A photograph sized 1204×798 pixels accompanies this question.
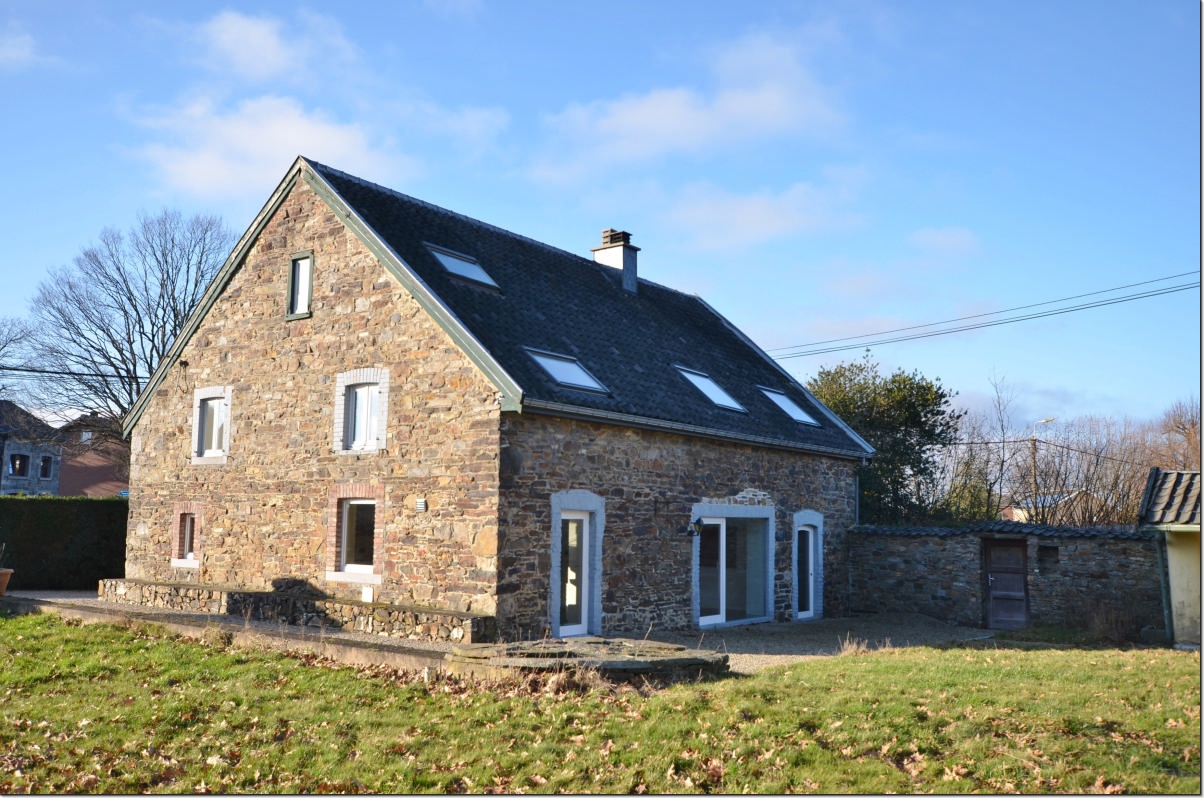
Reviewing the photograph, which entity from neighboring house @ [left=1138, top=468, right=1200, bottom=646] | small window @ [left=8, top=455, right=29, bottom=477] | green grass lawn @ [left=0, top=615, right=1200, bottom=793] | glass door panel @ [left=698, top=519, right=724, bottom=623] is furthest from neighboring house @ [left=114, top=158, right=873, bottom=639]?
small window @ [left=8, top=455, right=29, bottom=477]

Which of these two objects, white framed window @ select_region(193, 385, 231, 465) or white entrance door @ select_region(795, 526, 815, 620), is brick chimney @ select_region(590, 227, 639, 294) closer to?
white entrance door @ select_region(795, 526, 815, 620)

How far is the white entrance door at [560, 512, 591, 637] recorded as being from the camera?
14375 mm

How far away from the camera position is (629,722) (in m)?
8.76

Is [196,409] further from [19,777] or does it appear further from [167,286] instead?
[167,286]

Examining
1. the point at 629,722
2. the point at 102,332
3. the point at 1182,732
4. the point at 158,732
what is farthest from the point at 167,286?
the point at 1182,732

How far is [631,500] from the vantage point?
1518 cm

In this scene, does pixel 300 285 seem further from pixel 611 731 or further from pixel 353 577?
pixel 611 731

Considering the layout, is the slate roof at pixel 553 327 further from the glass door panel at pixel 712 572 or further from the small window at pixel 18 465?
the small window at pixel 18 465

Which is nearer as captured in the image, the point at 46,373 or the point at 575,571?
the point at 575,571

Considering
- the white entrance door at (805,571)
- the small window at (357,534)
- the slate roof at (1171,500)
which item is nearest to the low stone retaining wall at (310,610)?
the small window at (357,534)

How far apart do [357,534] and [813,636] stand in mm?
7540

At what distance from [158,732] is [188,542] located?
31.8 feet

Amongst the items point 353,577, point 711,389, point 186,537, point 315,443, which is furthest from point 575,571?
point 186,537

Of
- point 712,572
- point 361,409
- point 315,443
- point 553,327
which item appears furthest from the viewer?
point 712,572
